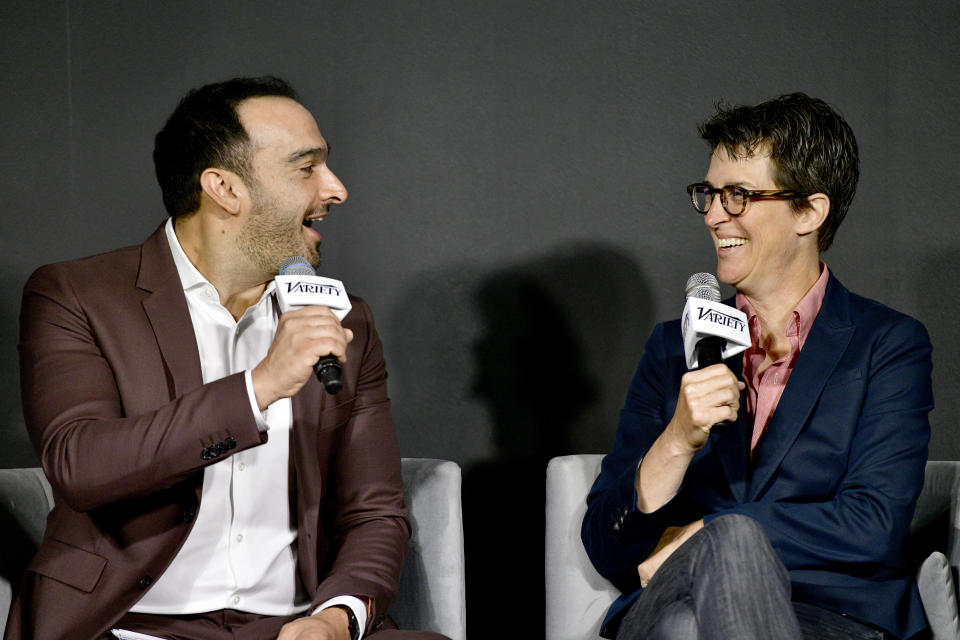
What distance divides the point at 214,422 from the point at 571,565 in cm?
91

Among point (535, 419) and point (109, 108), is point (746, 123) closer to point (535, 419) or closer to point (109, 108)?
point (535, 419)

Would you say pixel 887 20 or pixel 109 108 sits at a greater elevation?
pixel 887 20

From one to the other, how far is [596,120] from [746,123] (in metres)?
0.83

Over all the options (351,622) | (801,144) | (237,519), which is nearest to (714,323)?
(801,144)

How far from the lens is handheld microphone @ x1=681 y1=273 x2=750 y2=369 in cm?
170

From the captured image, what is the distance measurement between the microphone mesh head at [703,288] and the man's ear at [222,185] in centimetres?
93

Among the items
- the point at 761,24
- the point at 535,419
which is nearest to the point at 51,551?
the point at 535,419

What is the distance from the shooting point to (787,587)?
1624 mm

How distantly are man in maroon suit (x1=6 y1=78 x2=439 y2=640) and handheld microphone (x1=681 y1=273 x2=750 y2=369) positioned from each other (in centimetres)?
58

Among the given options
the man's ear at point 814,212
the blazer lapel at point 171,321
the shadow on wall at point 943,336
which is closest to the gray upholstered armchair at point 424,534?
the blazer lapel at point 171,321

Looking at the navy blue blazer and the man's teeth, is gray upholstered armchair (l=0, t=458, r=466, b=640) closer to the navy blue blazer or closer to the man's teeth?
the navy blue blazer

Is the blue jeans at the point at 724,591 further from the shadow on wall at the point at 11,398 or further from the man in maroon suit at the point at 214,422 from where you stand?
the shadow on wall at the point at 11,398

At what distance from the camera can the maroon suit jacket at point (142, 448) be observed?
1.73m

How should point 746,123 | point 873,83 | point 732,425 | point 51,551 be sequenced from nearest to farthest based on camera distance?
1. point 51,551
2. point 732,425
3. point 746,123
4. point 873,83
